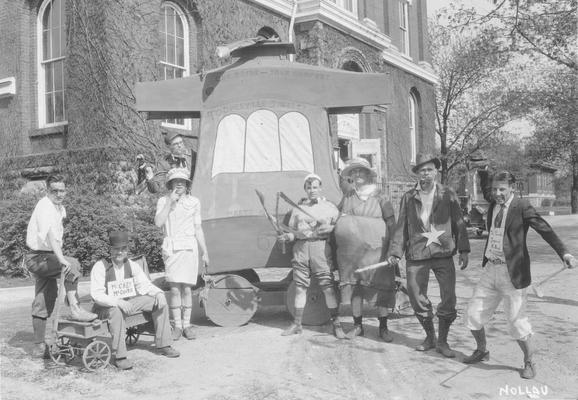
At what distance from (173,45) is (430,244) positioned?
1021cm

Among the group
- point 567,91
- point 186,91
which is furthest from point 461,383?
point 567,91

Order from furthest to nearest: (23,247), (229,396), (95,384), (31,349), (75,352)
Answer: (23,247), (31,349), (75,352), (95,384), (229,396)

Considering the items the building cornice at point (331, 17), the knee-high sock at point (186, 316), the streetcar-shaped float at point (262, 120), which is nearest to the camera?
the knee-high sock at point (186, 316)

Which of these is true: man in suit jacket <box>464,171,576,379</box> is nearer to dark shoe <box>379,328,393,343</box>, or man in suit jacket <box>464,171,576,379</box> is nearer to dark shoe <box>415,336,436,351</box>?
dark shoe <box>415,336,436,351</box>

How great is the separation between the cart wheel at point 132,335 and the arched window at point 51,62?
343 inches

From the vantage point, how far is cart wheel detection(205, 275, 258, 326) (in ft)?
21.0

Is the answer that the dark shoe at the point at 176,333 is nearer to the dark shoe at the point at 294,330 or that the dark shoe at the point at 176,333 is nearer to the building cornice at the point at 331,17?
the dark shoe at the point at 294,330

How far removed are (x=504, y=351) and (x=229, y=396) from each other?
261cm

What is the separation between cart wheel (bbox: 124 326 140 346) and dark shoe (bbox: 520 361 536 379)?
11.4 feet

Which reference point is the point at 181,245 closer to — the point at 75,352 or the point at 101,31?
the point at 75,352

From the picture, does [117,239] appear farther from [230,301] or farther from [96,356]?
[230,301]

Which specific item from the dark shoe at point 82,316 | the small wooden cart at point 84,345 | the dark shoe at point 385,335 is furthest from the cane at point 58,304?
the dark shoe at point 385,335

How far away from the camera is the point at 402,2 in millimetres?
24766

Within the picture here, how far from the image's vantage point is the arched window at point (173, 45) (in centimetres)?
1352
